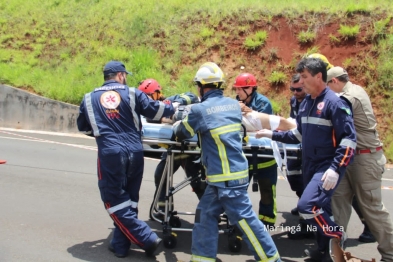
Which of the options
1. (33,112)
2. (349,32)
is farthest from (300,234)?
(33,112)

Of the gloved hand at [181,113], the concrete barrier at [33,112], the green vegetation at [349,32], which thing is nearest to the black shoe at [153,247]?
the gloved hand at [181,113]

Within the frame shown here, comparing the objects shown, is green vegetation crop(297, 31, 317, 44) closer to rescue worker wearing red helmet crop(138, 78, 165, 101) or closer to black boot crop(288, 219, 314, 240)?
rescue worker wearing red helmet crop(138, 78, 165, 101)

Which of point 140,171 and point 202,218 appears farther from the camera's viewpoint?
point 140,171

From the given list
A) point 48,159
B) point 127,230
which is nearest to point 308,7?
point 48,159

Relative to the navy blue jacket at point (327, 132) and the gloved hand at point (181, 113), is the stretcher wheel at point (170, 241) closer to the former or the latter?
the gloved hand at point (181, 113)

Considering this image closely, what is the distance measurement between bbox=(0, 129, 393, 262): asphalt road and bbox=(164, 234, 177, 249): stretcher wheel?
0.22ft

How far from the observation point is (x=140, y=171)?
18.1 feet

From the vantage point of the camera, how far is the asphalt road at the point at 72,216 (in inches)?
223

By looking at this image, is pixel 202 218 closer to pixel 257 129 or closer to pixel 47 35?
pixel 257 129

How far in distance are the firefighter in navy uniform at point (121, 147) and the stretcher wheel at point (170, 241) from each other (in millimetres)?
320

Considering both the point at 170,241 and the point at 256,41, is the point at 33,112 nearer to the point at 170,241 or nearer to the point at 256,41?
the point at 256,41

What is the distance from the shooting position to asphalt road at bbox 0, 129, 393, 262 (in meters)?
5.66

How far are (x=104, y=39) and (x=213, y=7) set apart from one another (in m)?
4.44

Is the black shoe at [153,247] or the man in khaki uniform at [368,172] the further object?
the black shoe at [153,247]
